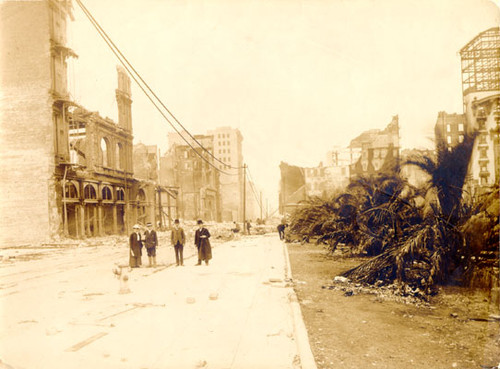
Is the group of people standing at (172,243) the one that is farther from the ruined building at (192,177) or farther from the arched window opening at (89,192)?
the ruined building at (192,177)

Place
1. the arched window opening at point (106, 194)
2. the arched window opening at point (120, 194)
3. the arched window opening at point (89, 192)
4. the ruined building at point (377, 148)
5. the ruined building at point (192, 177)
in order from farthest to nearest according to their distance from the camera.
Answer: the ruined building at point (192, 177) → the ruined building at point (377, 148) → the arched window opening at point (120, 194) → the arched window opening at point (106, 194) → the arched window opening at point (89, 192)

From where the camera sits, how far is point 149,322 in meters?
6.01

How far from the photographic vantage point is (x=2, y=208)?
1488 cm

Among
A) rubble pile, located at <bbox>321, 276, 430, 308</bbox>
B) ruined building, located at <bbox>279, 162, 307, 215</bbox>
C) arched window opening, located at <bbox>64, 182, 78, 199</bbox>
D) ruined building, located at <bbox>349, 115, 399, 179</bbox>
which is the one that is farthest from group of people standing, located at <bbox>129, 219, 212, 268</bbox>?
ruined building, located at <bbox>279, 162, 307, 215</bbox>

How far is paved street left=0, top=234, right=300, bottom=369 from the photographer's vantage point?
4.57 metres

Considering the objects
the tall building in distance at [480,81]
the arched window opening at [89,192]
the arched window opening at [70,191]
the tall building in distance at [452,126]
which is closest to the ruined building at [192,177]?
the arched window opening at [89,192]

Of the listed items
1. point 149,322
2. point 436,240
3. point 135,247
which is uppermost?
point 436,240

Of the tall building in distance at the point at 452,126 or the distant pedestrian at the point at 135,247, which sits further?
the distant pedestrian at the point at 135,247

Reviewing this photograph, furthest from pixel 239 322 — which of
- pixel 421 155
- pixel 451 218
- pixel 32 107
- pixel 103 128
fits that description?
pixel 103 128

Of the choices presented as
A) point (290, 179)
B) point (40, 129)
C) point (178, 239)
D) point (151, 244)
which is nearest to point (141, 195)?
point (40, 129)

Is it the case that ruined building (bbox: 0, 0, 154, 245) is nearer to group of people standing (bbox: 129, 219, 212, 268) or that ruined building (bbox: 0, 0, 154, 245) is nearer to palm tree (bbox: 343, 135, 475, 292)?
group of people standing (bbox: 129, 219, 212, 268)

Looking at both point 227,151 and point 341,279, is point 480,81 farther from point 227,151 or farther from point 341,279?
point 227,151

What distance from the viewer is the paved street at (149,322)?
15.0ft

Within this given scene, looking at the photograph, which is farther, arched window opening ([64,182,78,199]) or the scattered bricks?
arched window opening ([64,182,78,199])
